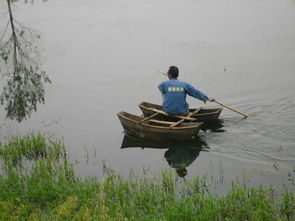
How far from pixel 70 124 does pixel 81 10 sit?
15.8 m

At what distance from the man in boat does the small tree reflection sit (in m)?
4.71

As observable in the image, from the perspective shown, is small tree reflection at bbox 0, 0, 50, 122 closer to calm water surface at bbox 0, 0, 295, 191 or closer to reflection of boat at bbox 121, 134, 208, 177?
calm water surface at bbox 0, 0, 295, 191

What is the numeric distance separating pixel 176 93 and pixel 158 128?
94cm

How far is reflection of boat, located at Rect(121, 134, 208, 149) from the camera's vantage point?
9609mm

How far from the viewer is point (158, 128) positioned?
9.46 m

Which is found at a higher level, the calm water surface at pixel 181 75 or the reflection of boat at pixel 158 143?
the calm water surface at pixel 181 75

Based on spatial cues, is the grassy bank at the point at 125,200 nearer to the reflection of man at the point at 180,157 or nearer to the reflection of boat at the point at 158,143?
the reflection of man at the point at 180,157

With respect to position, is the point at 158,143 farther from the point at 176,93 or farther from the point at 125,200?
the point at 125,200

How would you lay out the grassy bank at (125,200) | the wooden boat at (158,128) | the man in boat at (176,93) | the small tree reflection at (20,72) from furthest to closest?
the small tree reflection at (20,72), the man in boat at (176,93), the wooden boat at (158,128), the grassy bank at (125,200)

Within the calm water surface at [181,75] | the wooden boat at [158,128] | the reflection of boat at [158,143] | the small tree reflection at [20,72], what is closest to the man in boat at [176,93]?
the wooden boat at [158,128]

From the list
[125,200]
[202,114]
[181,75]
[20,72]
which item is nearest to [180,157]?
[202,114]

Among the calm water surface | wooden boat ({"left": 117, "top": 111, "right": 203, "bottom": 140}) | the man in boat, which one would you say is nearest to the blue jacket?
the man in boat

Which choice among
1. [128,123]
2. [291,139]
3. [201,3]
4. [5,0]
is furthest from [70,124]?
[5,0]

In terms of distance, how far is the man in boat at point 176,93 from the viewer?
31.9ft
